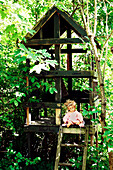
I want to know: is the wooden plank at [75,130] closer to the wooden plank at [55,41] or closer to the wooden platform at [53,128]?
the wooden platform at [53,128]

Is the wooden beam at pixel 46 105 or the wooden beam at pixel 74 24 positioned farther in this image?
the wooden beam at pixel 46 105

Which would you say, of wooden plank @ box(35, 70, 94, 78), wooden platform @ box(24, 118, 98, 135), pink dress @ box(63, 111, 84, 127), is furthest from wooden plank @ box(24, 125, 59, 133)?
wooden plank @ box(35, 70, 94, 78)

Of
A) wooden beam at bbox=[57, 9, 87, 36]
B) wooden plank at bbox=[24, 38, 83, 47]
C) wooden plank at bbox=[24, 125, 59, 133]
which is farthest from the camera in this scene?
wooden plank at bbox=[24, 125, 59, 133]

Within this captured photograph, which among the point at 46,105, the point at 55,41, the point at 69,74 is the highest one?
the point at 55,41

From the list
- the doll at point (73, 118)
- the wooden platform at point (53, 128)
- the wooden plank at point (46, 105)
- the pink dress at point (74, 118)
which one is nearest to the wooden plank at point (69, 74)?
the wooden plank at point (46, 105)

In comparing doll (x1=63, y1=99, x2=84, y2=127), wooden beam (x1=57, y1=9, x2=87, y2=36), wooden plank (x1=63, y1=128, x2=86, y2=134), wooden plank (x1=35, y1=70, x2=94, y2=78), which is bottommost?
wooden plank (x1=63, y1=128, x2=86, y2=134)

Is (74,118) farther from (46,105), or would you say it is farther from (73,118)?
(46,105)

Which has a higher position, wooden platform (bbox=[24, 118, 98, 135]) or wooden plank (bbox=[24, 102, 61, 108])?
wooden plank (bbox=[24, 102, 61, 108])

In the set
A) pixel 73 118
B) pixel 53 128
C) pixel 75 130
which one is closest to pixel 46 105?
pixel 53 128

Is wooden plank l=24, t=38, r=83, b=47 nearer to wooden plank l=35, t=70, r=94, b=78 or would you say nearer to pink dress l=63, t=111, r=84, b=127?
wooden plank l=35, t=70, r=94, b=78

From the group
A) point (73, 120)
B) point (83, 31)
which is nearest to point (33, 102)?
point (73, 120)

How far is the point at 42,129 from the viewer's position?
5363 millimetres

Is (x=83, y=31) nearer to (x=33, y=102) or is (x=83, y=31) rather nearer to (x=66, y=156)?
(x=33, y=102)

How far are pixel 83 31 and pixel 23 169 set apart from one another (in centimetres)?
455
